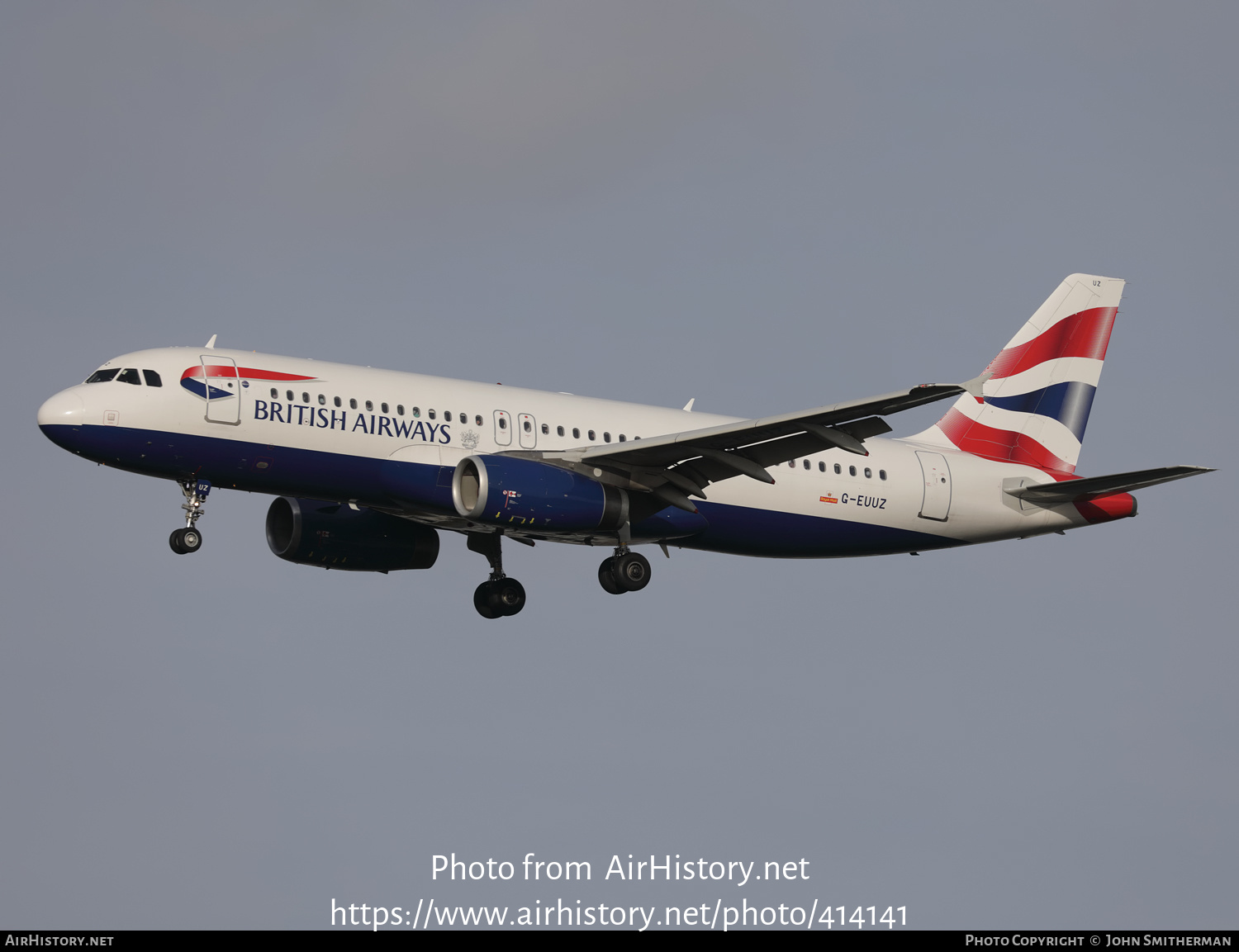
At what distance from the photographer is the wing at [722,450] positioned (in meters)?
36.5

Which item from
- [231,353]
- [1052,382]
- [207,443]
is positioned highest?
[1052,382]

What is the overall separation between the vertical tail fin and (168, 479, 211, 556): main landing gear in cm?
2017

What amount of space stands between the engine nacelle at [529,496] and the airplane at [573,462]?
0.16ft

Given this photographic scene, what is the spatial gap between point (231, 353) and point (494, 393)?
629 centimetres

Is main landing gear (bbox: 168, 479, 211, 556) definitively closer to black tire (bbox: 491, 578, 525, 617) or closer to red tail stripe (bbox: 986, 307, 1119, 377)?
black tire (bbox: 491, 578, 525, 617)

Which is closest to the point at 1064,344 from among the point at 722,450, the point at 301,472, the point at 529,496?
the point at 722,450

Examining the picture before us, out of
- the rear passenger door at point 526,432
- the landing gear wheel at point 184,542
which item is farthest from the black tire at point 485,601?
the landing gear wheel at point 184,542

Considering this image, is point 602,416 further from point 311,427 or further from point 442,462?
point 311,427

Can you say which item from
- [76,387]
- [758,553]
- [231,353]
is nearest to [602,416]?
[758,553]

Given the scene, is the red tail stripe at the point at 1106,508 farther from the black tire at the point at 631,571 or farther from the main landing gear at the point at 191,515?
the main landing gear at the point at 191,515

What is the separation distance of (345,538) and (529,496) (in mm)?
7704

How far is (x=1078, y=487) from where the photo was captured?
4350cm

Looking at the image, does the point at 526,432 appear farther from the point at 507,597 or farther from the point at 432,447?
the point at 507,597

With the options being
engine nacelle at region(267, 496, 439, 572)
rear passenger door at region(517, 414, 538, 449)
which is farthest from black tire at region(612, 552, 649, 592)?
engine nacelle at region(267, 496, 439, 572)
